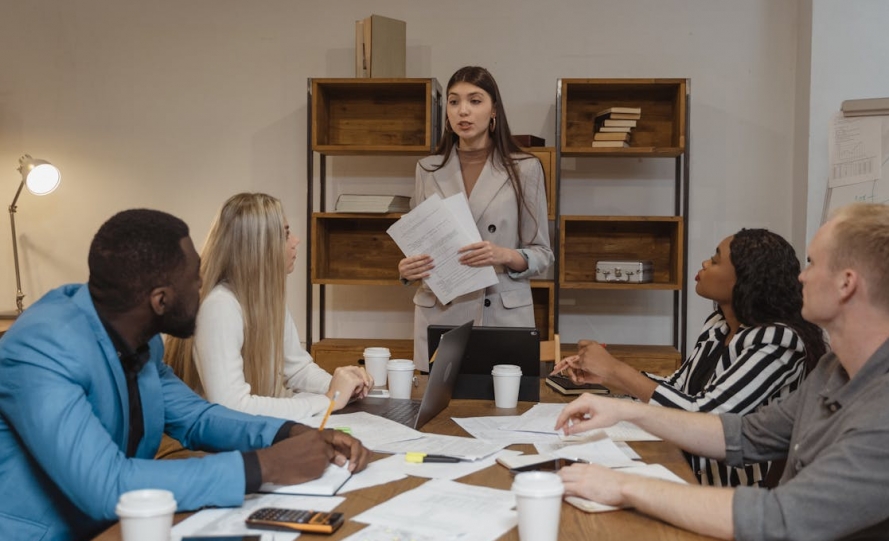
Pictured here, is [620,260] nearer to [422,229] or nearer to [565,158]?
[565,158]

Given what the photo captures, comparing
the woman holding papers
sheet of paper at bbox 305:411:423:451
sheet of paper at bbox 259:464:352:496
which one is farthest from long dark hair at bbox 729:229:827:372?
sheet of paper at bbox 259:464:352:496

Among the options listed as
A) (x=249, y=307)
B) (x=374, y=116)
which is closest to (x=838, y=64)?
(x=374, y=116)

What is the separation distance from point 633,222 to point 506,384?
235cm

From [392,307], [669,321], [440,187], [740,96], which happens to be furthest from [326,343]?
[740,96]

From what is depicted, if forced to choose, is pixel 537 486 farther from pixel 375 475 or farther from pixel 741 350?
pixel 741 350

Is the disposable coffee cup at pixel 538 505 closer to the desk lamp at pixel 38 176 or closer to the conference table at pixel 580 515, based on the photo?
the conference table at pixel 580 515

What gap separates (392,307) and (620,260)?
1244 millimetres

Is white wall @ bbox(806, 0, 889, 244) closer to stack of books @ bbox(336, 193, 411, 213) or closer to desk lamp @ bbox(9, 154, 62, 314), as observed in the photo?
stack of books @ bbox(336, 193, 411, 213)

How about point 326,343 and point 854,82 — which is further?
point 326,343

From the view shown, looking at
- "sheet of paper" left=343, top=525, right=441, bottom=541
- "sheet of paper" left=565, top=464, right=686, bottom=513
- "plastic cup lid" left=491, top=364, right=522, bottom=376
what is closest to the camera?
"sheet of paper" left=343, top=525, right=441, bottom=541

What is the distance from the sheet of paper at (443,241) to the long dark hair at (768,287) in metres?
0.97

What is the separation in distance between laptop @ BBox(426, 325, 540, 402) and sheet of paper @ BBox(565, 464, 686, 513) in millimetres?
702

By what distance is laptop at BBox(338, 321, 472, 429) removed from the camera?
6.17 feet

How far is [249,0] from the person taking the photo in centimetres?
459
